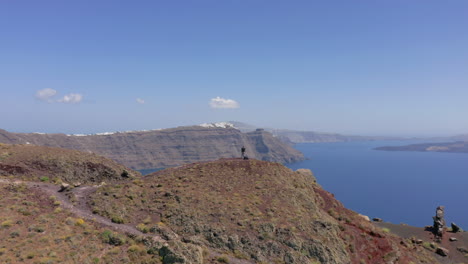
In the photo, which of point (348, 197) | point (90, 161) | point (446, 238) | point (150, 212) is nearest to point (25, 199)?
point (150, 212)

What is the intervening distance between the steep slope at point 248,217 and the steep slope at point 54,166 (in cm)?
1438

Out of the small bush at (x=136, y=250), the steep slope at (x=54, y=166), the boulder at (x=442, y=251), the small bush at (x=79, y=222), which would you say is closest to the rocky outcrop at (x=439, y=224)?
the boulder at (x=442, y=251)

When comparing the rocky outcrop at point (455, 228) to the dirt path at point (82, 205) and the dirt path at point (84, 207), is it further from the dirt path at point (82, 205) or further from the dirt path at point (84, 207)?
the dirt path at point (82, 205)

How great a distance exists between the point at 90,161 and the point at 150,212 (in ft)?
96.8

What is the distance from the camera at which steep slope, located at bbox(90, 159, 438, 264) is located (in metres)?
31.3

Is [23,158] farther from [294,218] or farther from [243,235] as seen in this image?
[294,218]

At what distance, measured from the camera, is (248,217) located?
36.0m

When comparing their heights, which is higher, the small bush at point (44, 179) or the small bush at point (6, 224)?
the small bush at point (44, 179)

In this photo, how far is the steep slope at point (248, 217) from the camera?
31.3 meters

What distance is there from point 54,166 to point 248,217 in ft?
134

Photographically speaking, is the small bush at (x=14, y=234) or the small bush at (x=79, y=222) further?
the small bush at (x=79, y=222)

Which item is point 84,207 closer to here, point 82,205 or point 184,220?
point 82,205

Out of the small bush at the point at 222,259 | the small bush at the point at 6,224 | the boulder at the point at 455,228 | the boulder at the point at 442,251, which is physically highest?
the small bush at the point at 6,224

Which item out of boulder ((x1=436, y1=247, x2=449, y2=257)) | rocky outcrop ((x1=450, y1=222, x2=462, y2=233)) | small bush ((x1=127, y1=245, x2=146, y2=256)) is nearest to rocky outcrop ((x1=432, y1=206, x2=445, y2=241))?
rocky outcrop ((x1=450, y1=222, x2=462, y2=233))
